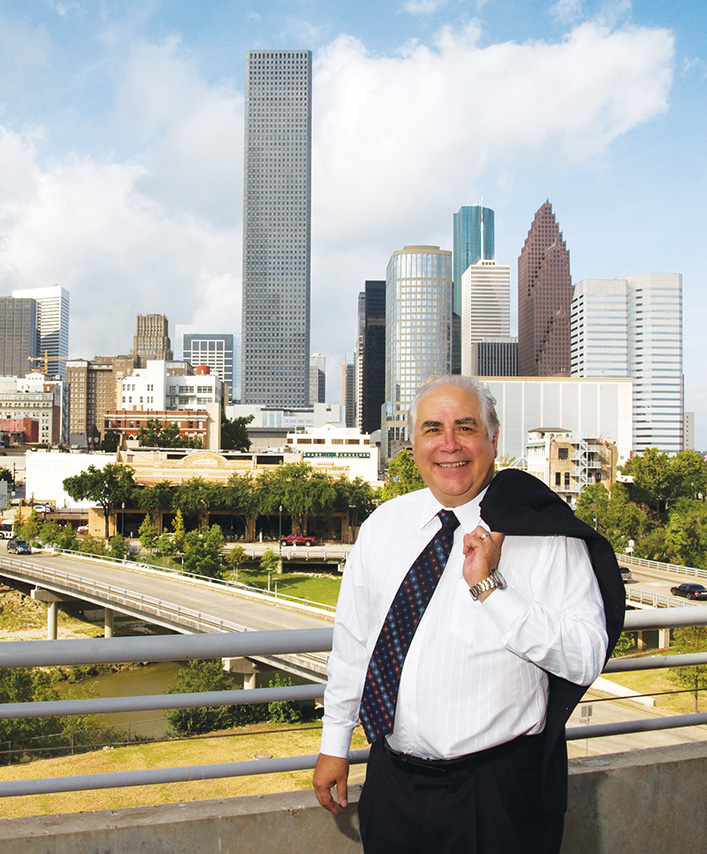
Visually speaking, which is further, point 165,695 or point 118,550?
point 118,550

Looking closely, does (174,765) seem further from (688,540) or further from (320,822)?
(688,540)

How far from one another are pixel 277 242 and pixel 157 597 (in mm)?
164262

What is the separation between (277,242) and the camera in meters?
185

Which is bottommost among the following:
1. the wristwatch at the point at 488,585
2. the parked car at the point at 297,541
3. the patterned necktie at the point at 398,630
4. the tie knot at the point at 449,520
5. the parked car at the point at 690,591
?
the parked car at the point at 297,541

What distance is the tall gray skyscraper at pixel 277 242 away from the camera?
18525 centimetres

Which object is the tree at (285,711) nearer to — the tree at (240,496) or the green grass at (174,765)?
the green grass at (174,765)

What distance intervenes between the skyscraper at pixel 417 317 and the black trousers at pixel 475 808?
507 ft

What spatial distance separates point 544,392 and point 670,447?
194 ft

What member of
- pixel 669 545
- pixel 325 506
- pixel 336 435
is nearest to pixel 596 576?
pixel 669 545

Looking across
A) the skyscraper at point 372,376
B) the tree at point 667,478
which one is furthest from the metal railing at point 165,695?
the skyscraper at point 372,376

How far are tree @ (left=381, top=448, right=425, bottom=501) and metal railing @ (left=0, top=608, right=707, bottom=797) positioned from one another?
45.6m

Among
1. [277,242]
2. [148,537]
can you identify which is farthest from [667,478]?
[277,242]

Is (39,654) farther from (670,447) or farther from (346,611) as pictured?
(670,447)

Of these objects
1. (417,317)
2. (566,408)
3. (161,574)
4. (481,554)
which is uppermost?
(417,317)
